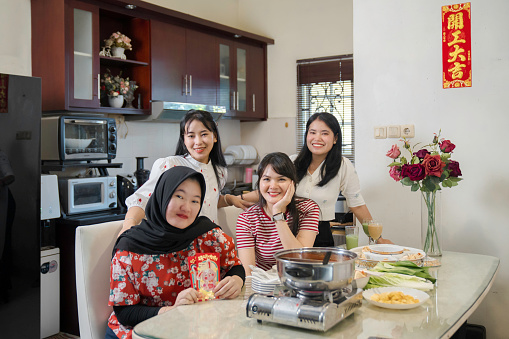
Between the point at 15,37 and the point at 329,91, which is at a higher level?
the point at 15,37

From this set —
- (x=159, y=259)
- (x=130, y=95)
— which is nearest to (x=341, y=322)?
(x=159, y=259)

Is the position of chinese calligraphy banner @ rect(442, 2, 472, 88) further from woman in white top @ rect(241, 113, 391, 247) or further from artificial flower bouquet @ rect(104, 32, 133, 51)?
artificial flower bouquet @ rect(104, 32, 133, 51)

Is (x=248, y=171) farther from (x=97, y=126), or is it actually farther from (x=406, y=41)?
(x=406, y=41)

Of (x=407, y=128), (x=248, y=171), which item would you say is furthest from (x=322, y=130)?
(x=248, y=171)

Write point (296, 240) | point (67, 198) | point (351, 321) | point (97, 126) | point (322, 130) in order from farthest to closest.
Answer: point (97, 126) → point (67, 198) → point (322, 130) → point (296, 240) → point (351, 321)

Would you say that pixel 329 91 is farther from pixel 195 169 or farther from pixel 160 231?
pixel 160 231

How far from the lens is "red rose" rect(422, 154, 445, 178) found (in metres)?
2.21

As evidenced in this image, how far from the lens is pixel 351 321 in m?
1.42

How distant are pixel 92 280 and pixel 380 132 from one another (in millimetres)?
1866

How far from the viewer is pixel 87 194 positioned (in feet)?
11.3

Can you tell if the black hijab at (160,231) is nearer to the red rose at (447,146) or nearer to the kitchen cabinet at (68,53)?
the red rose at (447,146)

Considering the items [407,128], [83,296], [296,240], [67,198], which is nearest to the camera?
[83,296]

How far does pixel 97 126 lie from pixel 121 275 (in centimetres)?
216

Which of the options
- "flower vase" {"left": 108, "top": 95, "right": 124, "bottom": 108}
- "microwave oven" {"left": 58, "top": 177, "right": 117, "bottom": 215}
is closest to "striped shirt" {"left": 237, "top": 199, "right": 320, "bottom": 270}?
"microwave oven" {"left": 58, "top": 177, "right": 117, "bottom": 215}
